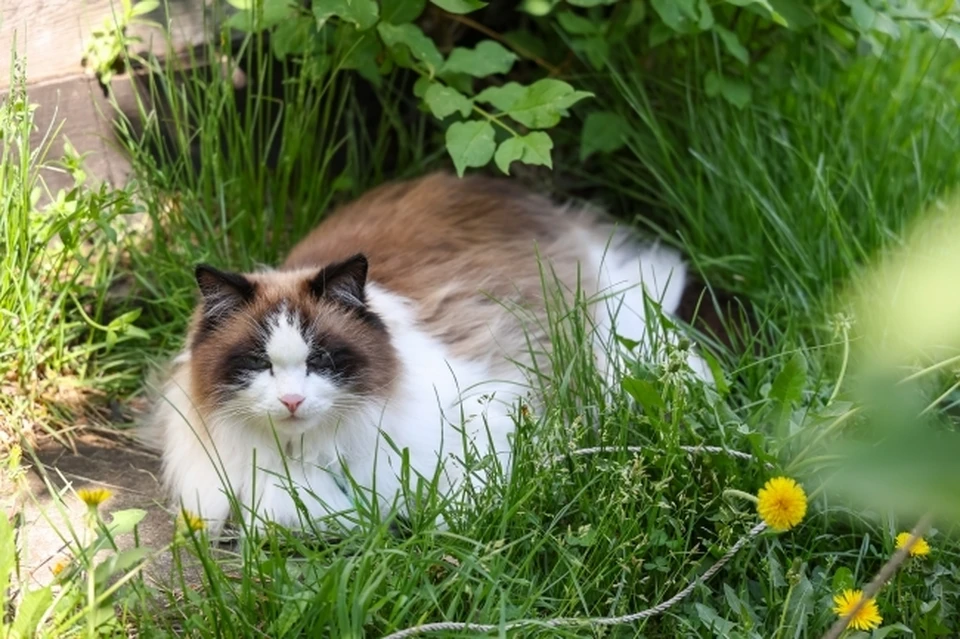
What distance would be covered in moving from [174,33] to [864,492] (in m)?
2.76

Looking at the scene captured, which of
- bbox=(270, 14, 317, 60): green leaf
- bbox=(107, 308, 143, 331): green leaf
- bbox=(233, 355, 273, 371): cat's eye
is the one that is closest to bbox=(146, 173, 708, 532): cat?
bbox=(233, 355, 273, 371): cat's eye

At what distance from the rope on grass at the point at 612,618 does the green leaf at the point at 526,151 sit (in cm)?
80

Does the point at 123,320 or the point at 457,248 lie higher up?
the point at 457,248

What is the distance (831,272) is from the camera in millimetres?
2904

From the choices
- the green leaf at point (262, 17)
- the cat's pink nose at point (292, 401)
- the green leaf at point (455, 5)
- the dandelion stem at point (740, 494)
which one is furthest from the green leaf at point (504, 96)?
the dandelion stem at point (740, 494)

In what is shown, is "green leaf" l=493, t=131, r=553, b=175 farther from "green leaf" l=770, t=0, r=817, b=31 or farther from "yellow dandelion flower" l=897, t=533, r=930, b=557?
"yellow dandelion flower" l=897, t=533, r=930, b=557

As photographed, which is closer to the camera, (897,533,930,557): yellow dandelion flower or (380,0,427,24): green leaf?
(897,533,930,557): yellow dandelion flower

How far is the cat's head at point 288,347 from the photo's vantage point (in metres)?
2.21

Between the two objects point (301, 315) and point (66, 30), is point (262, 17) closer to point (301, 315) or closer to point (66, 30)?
point (66, 30)

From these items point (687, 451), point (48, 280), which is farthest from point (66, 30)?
point (687, 451)

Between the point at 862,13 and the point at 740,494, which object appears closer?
the point at 740,494

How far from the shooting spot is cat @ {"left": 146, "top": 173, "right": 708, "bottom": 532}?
7.34 feet

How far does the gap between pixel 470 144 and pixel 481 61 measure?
0.29 meters

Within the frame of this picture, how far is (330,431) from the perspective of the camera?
7.63 feet
